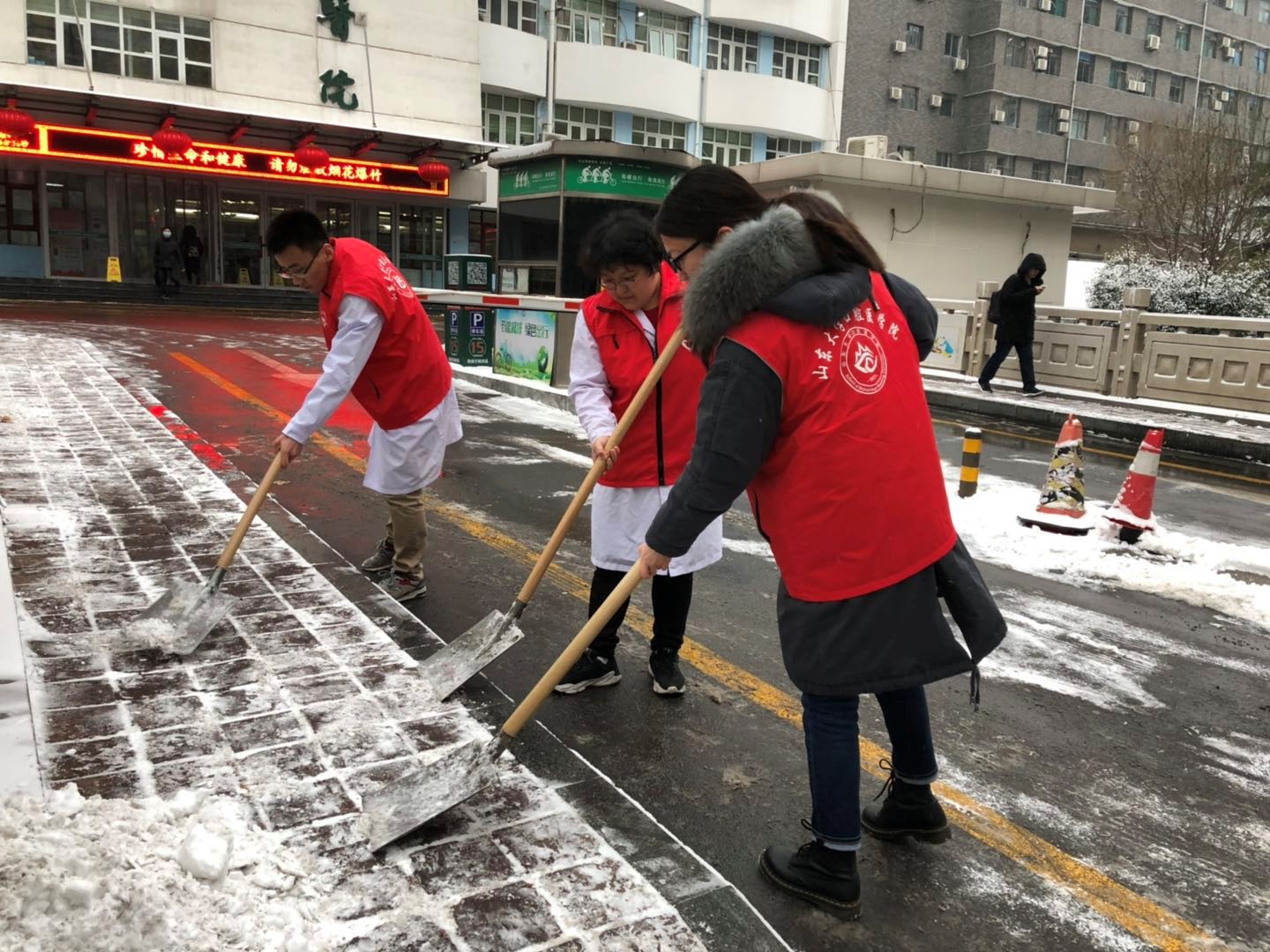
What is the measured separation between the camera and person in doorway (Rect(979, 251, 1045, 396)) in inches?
529

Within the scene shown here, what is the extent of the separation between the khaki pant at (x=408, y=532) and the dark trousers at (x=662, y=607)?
4.34 feet

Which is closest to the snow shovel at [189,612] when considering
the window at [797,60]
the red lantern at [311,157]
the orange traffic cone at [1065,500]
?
the orange traffic cone at [1065,500]

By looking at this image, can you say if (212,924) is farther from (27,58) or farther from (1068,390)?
(27,58)

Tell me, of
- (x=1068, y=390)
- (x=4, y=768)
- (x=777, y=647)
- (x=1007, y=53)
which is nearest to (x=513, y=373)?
(x=1068, y=390)

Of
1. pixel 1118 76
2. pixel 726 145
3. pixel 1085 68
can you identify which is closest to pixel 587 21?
pixel 726 145

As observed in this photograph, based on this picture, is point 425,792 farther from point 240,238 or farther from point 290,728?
point 240,238

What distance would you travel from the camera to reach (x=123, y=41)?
26875mm

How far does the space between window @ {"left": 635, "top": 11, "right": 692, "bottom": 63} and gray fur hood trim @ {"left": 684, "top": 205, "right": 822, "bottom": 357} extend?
37290 mm

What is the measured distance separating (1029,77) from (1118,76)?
22.9 feet

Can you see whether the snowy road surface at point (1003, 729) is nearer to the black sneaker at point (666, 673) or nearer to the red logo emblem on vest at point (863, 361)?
the black sneaker at point (666, 673)

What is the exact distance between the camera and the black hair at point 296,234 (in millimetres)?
4355

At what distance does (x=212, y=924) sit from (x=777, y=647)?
276 centimetres

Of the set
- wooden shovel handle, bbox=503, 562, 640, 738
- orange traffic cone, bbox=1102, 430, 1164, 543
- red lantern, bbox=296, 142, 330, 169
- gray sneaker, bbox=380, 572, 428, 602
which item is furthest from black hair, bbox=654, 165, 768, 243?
red lantern, bbox=296, 142, 330, 169

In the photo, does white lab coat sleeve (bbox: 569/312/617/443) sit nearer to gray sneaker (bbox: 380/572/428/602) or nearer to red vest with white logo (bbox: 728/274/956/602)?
red vest with white logo (bbox: 728/274/956/602)
